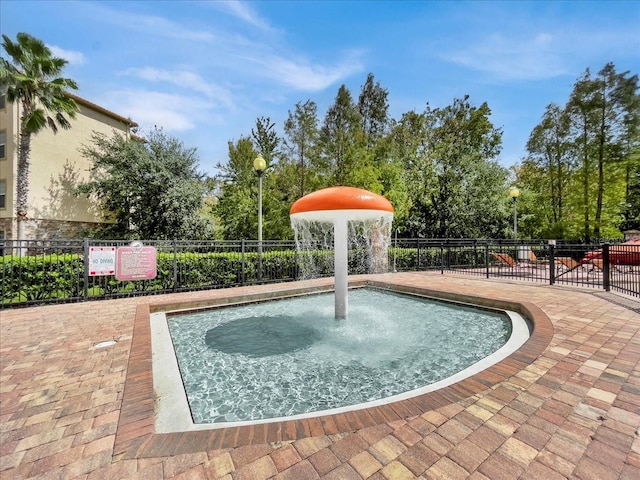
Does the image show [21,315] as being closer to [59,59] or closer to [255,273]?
[255,273]

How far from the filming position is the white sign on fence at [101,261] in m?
7.89

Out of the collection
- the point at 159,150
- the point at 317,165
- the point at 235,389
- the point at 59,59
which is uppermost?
the point at 59,59

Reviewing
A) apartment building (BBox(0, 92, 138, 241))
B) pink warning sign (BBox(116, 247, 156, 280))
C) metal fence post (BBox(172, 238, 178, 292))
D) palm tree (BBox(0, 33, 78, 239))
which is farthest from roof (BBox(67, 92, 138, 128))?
metal fence post (BBox(172, 238, 178, 292))

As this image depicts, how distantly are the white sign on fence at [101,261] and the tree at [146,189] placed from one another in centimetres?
994

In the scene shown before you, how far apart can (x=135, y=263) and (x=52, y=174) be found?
1493cm

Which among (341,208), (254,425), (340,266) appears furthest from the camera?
(340,266)

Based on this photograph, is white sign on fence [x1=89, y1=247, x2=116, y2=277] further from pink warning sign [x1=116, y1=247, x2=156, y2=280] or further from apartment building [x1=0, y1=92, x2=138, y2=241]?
apartment building [x1=0, y1=92, x2=138, y2=241]

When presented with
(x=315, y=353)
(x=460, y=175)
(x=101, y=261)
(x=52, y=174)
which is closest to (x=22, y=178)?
(x=52, y=174)

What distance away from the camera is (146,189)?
17.5m

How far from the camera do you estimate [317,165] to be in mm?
18078

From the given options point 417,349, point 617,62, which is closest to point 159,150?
point 417,349

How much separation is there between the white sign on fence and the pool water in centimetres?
326

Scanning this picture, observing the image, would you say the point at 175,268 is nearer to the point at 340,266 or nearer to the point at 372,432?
the point at 340,266

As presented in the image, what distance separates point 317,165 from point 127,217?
1244cm
